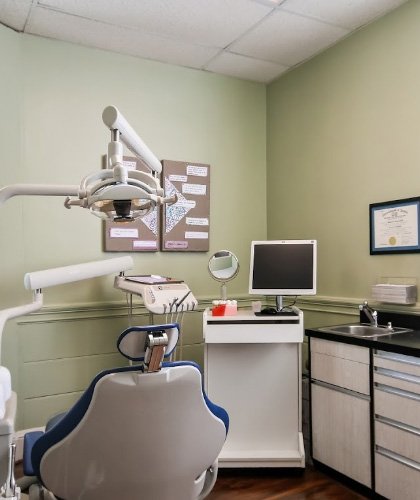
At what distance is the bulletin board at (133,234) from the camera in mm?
3613

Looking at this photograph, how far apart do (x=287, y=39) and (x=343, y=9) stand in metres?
0.51

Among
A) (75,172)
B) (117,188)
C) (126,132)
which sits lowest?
(117,188)

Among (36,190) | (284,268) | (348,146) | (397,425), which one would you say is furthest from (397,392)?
(36,190)

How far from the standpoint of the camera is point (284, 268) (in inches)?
128

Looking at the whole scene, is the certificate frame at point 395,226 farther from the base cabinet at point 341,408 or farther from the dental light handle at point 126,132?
the dental light handle at point 126,132

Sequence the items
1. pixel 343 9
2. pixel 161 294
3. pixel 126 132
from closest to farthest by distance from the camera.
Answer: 1. pixel 126 132
2. pixel 161 294
3. pixel 343 9

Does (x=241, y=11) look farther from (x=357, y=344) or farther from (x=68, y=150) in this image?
(x=357, y=344)

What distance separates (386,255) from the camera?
3152 millimetres

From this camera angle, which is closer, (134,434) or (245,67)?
(134,434)

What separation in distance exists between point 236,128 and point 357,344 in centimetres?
228

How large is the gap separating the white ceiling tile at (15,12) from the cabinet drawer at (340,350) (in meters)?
2.81

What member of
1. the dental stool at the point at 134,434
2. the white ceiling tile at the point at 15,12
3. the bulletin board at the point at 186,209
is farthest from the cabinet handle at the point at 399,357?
the white ceiling tile at the point at 15,12

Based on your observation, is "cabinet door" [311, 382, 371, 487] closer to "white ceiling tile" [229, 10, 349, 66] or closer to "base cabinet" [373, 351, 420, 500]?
"base cabinet" [373, 351, 420, 500]

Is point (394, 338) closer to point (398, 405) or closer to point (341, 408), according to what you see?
point (398, 405)
